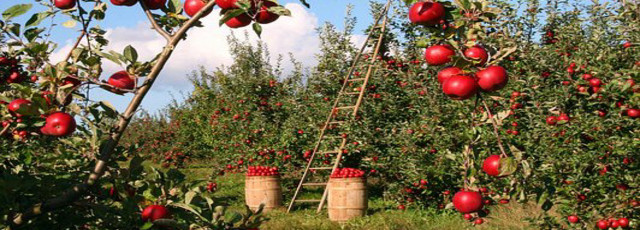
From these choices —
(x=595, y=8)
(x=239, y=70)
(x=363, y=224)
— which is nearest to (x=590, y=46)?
(x=595, y=8)

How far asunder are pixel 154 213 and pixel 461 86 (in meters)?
0.86

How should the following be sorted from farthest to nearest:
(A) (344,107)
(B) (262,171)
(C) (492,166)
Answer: (B) (262,171), (A) (344,107), (C) (492,166)

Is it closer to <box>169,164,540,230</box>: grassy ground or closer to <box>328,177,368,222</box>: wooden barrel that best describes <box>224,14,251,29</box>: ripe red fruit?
<box>169,164,540,230</box>: grassy ground

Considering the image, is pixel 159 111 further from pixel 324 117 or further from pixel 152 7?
pixel 152 7

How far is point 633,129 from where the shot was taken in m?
4.42

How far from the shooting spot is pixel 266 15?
1265mm

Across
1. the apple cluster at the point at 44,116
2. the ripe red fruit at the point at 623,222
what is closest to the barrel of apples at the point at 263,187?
the ripe red fruit at the point at 623,222

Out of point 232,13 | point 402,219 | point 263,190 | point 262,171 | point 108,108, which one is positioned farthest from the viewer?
point 262,171

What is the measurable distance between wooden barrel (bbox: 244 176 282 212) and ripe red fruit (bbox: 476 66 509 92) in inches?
260

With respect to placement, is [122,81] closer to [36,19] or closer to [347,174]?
[36,19]

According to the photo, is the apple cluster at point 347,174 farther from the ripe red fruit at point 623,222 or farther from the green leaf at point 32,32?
the green leaf at point 32,32

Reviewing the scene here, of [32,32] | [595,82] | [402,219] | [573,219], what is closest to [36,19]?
[32,32]

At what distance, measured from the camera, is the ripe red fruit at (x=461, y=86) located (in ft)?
4.66

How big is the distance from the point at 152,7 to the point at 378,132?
649cm
